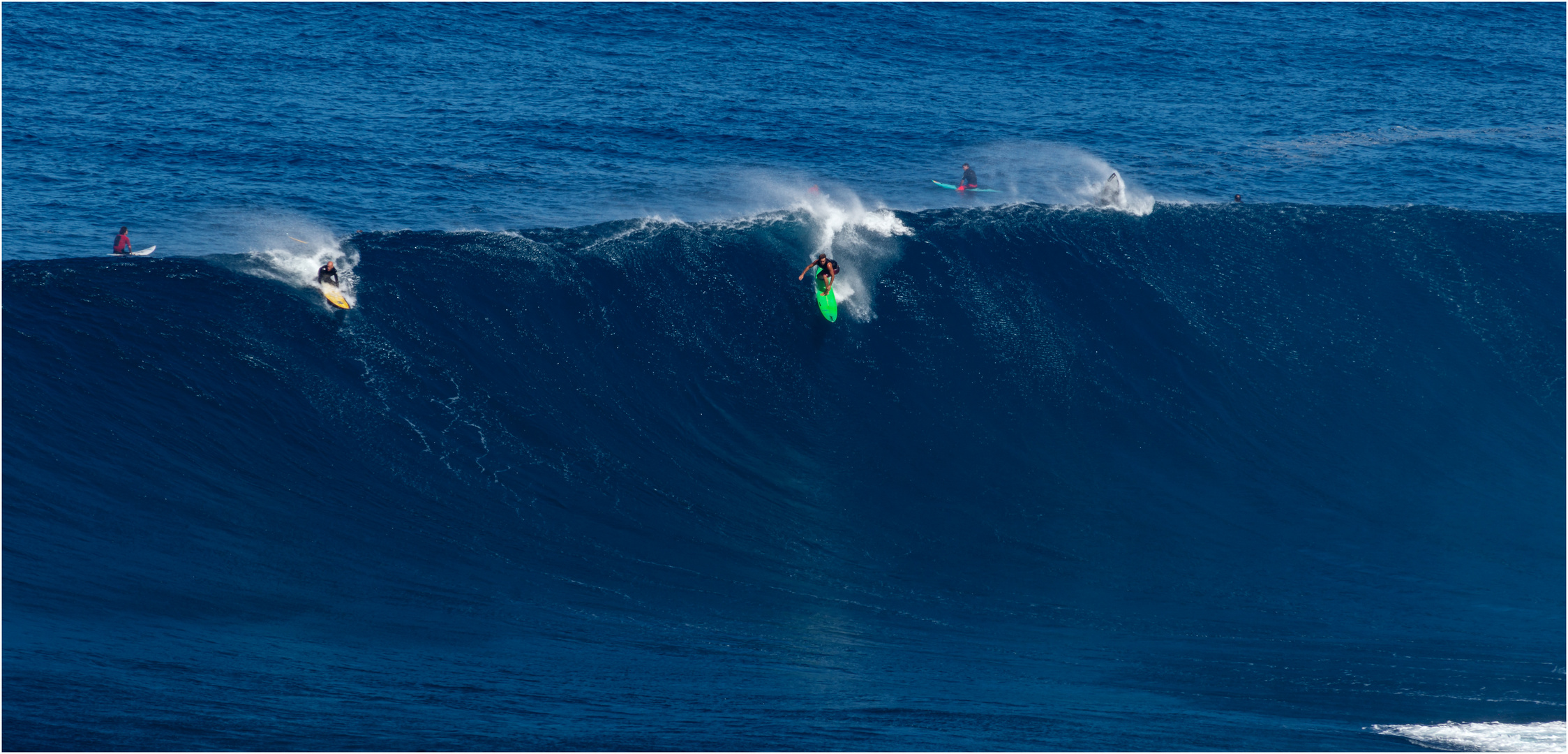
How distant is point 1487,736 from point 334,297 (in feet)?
93.2

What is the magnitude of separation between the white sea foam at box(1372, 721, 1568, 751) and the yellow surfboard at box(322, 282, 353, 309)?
86.1 feet

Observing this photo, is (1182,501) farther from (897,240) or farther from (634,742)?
(634,742)

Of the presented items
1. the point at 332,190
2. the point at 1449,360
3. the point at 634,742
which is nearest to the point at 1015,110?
the point at 1449,360

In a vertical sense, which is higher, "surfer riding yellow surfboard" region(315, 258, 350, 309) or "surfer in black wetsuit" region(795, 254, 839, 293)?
"surfer in black wetsuit" region(795, 254, 839, 293)

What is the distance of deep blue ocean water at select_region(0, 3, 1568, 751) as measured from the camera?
76.1ft

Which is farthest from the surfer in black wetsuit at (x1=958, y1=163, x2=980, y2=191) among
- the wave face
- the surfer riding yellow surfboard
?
the surfer riding yellow surfboard

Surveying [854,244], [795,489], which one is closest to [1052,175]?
[854,244]

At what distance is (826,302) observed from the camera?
114 ft

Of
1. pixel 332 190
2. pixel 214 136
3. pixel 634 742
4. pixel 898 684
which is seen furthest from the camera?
pixel 214 136

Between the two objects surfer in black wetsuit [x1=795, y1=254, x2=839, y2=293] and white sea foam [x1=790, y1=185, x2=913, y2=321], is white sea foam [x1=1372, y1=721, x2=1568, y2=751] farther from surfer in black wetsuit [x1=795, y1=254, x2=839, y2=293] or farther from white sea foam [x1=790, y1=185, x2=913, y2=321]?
surfer in black wetsuit [x1=795, y1=254, x2=839, y2=293]

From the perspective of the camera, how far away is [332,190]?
4441 centimetres

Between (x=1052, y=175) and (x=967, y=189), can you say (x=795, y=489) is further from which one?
(x=1052, y=175)

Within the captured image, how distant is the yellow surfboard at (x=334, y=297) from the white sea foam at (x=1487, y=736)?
2623 centimetres

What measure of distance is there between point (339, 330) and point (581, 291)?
6529 mm
